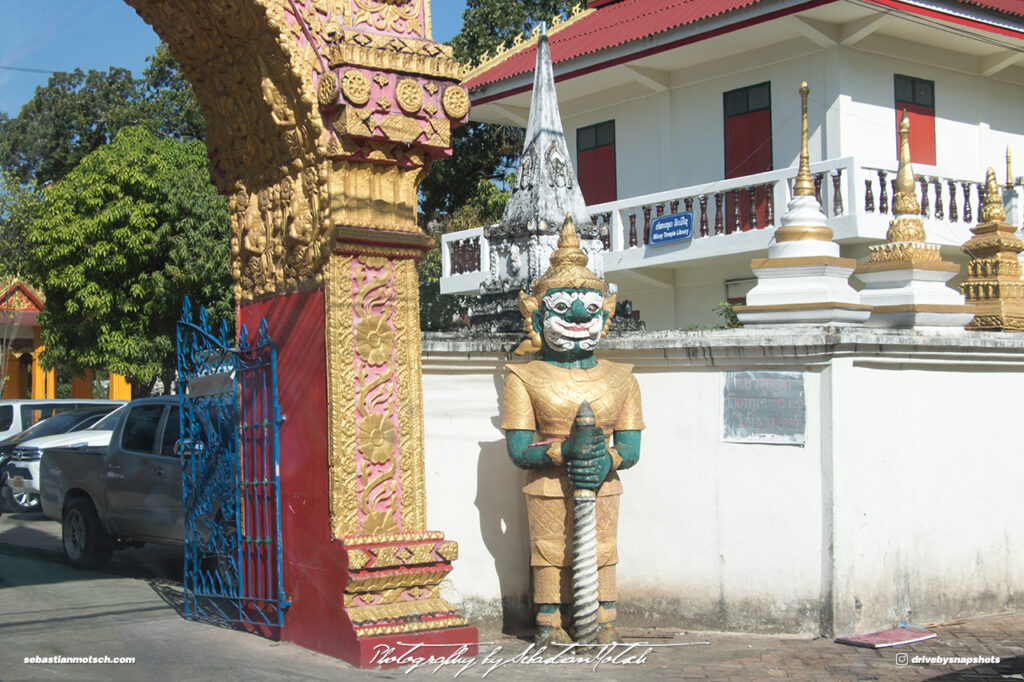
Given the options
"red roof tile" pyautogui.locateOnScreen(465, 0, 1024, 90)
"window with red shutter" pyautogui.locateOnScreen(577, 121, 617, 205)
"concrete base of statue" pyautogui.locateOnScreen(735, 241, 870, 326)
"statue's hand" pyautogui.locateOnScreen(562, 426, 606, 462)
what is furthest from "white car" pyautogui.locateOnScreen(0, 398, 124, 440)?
"statue's hand" pyautogui.locateOnScreen(562, 426, 606, 462)

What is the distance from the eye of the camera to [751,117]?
632 inches

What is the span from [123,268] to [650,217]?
9796 millimetres

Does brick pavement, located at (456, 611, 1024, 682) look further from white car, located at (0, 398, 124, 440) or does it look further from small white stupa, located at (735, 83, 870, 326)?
white car, located at (0, 398, 124, 440)

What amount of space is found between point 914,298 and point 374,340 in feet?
13.9

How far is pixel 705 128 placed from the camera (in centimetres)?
1667

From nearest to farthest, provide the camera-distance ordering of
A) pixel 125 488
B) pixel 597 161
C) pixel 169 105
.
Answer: pixel 125 488 → pixel 597 161 → pixel 169 105

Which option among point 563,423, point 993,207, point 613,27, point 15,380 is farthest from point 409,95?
point 15,380

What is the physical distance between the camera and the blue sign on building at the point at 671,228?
15047 mm

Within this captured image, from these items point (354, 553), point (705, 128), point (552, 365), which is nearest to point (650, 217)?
point (705, 128)

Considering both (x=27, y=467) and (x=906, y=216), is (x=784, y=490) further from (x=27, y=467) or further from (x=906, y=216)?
(x=27, y=467)

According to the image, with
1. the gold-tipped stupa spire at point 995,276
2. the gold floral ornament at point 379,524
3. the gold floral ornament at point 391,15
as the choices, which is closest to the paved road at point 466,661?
the gold floral ornament at point 379,524

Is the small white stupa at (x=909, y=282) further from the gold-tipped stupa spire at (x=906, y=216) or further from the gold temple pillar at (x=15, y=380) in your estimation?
the gold temple pillar at (x=15, y=380)

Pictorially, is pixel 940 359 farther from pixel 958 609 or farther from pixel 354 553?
pixel 354 553

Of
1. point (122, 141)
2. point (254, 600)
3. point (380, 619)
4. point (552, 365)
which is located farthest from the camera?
point (122, 141)
